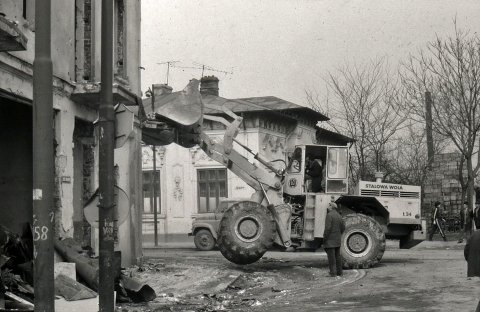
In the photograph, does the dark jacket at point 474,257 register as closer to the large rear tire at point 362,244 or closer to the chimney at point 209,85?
the large rear tire at point 362,244

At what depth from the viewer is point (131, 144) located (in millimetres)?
18969

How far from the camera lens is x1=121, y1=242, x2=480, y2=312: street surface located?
39.8 ft

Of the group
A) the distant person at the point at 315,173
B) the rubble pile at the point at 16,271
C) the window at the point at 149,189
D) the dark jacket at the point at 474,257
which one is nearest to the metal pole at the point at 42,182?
the rubble pile at the point at 16,271

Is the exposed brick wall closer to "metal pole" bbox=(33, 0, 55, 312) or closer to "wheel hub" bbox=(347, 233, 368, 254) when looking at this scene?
"wheel hub" bbox=(347, 233, 368, 254)

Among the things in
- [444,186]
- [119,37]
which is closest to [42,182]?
[119,37]

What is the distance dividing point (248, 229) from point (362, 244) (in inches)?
118

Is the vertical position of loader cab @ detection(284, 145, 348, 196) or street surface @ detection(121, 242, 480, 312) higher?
loader cab @ detection(284, 145, 348, 196)

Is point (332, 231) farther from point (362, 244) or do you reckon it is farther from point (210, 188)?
point (210, 188)

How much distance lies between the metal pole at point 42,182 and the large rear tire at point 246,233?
11.1 m

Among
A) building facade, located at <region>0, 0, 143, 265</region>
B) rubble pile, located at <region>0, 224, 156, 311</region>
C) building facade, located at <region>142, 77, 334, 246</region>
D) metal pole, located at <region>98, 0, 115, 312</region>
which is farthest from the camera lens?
building facade, located at <region>142, 77, 334, 246</region>

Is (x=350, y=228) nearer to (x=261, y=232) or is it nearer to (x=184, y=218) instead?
(x=261, y=232)

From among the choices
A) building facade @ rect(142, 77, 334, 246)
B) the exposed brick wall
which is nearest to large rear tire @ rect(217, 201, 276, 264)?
the exposed brick wall

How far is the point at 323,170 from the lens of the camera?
769 inches

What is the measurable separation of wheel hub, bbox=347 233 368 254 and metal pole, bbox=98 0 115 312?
35.2 feet
